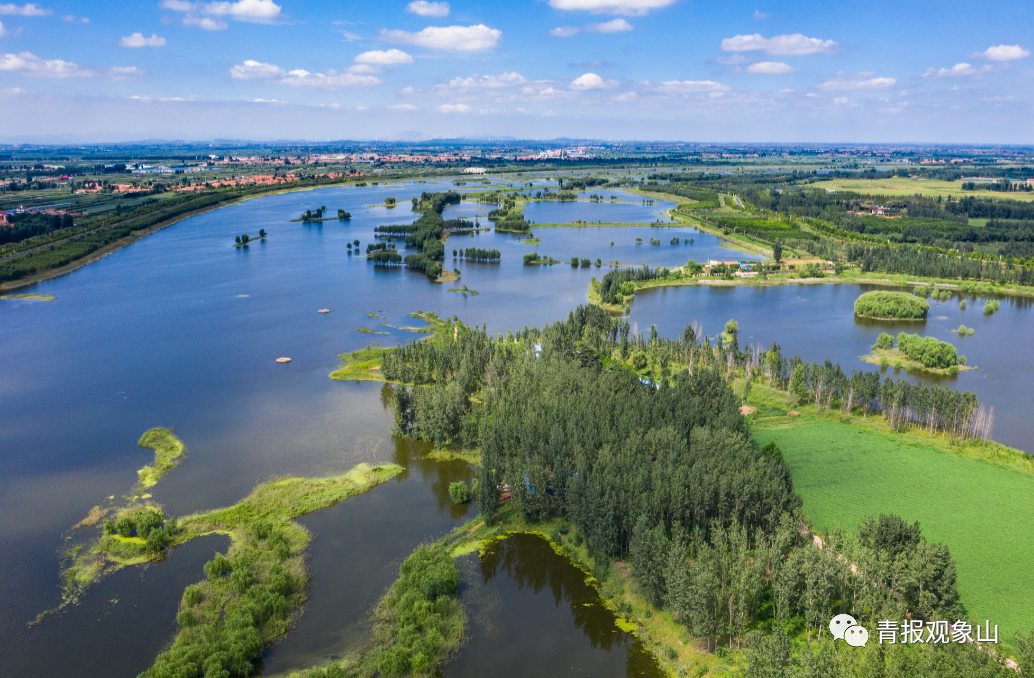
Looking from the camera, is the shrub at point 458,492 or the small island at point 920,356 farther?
the small island at point 920,356

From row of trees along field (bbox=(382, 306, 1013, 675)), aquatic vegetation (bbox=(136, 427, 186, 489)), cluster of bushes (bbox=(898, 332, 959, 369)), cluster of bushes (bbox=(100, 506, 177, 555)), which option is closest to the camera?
row of trees along field (bbox=(382, 306, 1013, 675))

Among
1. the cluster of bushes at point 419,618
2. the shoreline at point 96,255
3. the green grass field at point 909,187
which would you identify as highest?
the green grass field at point 909,187

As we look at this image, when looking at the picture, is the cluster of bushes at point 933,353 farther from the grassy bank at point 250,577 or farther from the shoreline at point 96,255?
the shoreline at point 96,255

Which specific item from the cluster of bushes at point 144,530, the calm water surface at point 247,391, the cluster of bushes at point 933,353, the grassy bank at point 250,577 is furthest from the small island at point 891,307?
the cluster of bushes at point 144,530

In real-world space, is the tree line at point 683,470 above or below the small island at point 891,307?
below

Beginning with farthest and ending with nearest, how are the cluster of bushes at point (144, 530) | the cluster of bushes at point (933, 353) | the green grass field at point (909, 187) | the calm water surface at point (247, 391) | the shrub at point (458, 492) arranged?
the green grass field at point (909, 187) → the cluster of bushes at point (933, 353) → the shrub at point (458, 492) → the cluster of bushes at point (144, 530) → the calm water surface at point (247, 391)

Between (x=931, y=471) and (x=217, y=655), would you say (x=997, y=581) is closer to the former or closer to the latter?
(x=931, y=471)

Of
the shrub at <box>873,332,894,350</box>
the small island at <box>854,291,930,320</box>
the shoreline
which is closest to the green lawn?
the shrub at <box>873,332,894,350</box>

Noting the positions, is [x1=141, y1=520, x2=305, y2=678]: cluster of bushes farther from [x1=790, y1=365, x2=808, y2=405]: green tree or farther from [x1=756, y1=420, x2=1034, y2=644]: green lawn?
[x1=790, y1=365, x2=808, y2=405]: green tree
